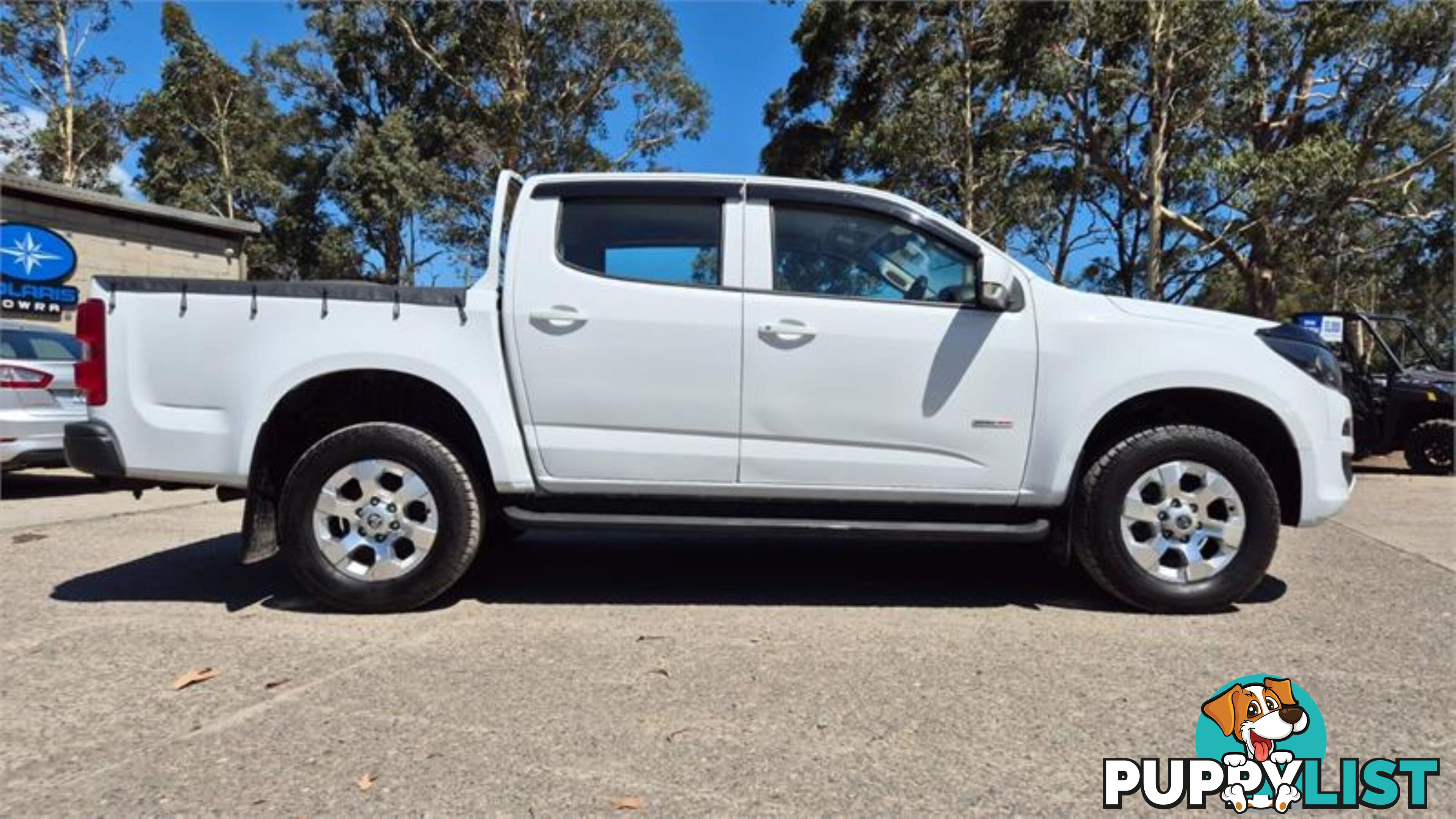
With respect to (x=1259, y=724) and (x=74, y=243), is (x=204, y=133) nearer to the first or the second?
(x=74, y=243)

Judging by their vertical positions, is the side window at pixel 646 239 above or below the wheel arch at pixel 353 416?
above

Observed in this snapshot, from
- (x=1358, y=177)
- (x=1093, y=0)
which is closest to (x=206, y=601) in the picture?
(x=1093, y=0)

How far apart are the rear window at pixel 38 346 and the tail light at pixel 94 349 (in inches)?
155

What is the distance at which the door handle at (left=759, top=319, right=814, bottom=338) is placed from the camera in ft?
12.8

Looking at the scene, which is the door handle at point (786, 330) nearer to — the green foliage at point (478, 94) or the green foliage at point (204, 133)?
the green foliage at point (478, 94)

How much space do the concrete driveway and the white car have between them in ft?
8.16

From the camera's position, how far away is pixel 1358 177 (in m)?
18.3

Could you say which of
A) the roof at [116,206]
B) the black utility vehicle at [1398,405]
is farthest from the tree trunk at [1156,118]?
the roof at [116,206]

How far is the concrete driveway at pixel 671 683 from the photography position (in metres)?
2.49

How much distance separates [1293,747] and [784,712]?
1554mm

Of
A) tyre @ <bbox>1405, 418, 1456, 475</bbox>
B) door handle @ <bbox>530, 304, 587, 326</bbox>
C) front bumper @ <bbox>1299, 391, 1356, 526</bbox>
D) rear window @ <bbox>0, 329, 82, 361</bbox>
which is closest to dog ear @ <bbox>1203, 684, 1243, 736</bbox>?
front bumper @ <bbox>1299, 391, 1356, 526</bbox>

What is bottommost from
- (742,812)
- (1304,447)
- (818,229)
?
(742,812)

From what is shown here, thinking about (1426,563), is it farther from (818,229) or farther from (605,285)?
(605,285)

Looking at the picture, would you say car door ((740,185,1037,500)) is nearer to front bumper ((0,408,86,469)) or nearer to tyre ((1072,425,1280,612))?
tyre ((1072,425,1280,612))
